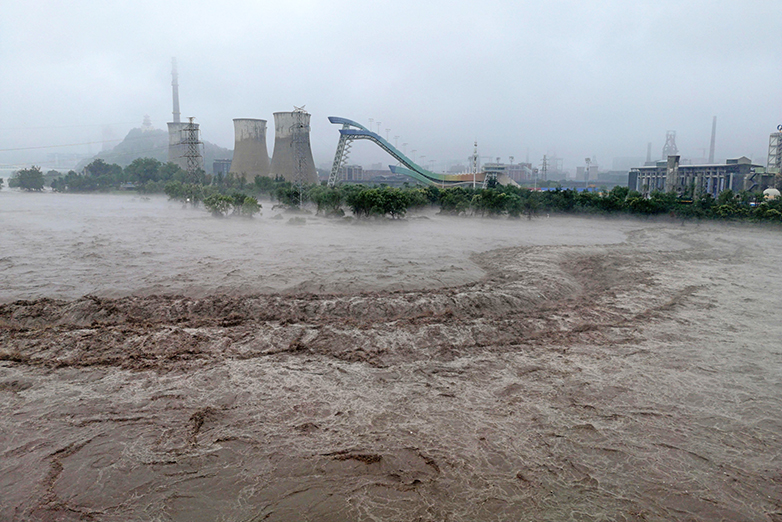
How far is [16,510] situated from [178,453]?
121 cm

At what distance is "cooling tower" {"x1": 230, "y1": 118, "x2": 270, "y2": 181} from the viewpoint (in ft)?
145

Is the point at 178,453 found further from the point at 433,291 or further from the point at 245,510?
the point at 433,291

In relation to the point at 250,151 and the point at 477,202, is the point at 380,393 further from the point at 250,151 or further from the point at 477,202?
the point at 250,151

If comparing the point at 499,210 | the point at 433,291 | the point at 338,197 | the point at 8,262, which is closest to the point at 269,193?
the point at 338,197

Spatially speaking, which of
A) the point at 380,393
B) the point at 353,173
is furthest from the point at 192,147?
the point at 353,173

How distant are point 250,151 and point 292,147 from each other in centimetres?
537

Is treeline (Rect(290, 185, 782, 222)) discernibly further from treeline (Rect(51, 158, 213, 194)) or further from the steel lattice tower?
treeline (Rect(51, 158, 213, 194))

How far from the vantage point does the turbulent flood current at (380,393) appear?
13.3 feet

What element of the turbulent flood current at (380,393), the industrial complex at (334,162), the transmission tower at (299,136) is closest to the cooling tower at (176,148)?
the industrial complex at (334,162)

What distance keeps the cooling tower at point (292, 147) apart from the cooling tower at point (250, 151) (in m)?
2.37

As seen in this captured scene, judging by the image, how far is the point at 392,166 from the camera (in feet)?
183

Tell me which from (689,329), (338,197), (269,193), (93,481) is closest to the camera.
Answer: (93,481)

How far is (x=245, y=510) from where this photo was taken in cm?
384

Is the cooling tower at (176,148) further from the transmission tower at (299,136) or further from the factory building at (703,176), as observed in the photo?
the factory building at (703,176)
